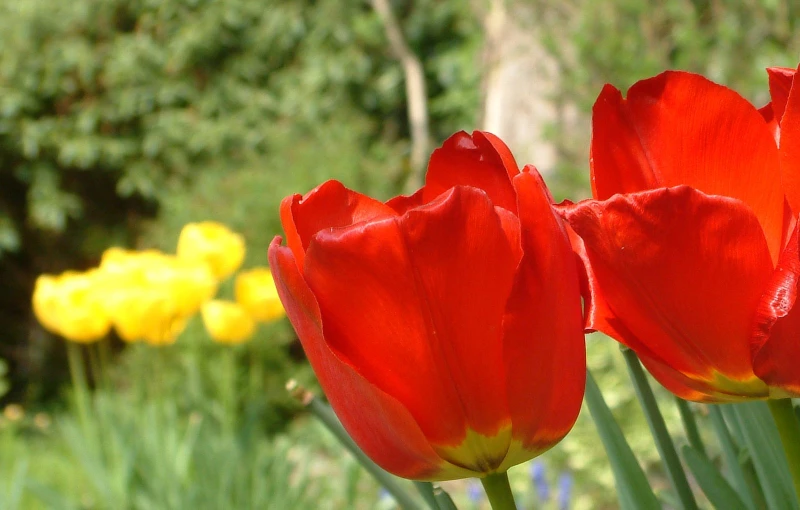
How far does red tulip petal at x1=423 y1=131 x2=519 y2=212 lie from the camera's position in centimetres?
34

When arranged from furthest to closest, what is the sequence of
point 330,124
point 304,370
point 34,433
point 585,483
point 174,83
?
1. point 174,83
2. point 330,124
3. point 34,433
4. point 304,370
5. point 585,483

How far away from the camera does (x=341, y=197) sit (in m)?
0.33

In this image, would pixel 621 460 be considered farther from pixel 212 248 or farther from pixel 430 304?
pixel 212 248

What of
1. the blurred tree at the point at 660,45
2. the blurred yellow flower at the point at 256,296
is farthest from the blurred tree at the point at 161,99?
the blurred yellow flower at the point at 256,296

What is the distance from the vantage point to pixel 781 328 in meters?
0.27

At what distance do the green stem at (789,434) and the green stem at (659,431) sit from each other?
0.22 feet

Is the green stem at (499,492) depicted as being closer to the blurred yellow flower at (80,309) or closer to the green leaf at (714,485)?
the green leaf at (714,485)

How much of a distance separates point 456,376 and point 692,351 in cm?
8

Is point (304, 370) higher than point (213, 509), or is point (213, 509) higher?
point (304, 370)

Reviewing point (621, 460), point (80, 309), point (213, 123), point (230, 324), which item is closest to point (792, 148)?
point (621, 460)

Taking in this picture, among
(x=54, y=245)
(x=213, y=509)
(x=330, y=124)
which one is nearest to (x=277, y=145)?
(x=330, y=124)

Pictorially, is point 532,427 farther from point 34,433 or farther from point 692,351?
point 34,433

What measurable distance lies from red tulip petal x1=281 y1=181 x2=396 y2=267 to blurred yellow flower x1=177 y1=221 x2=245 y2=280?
2101 mm

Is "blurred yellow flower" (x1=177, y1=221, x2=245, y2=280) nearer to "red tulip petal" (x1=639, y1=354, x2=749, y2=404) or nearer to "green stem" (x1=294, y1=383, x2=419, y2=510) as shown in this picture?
"green stem" (x1=294, y1=383, x2=419, y2=510)
